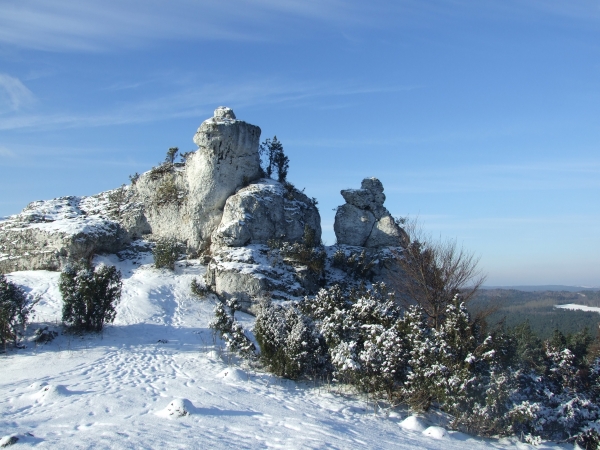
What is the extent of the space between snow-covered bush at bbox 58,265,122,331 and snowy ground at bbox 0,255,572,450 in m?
0.66

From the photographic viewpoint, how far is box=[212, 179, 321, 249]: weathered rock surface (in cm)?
2159

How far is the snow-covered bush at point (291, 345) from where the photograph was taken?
12828 millimetres

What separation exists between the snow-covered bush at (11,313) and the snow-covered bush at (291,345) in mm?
7558

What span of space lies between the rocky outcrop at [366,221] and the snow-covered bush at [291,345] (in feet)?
40.1

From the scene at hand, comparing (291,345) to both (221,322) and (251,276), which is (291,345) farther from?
(251,276)

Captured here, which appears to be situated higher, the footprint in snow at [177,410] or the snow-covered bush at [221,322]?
the snow-covered bush at [221,322]

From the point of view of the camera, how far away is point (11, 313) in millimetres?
13820

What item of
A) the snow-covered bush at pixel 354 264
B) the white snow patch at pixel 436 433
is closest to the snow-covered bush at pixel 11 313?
the white snow patch at pixel 436 433

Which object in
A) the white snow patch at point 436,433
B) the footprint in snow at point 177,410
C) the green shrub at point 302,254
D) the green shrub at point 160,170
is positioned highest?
the green shrub at point 160,170

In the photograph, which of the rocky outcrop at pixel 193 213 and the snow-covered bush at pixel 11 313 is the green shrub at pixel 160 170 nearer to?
the rocky outcrop at pixel 193 213

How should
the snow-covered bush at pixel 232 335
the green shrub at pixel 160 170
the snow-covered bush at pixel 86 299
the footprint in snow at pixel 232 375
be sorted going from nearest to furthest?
the footprint in snow at pixel 232 375, the snow-covered bush at pixel 232 335, the snow-covered bush at pixel 86 299, the green shrub at pixel 160 170

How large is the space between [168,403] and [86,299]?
703 cm

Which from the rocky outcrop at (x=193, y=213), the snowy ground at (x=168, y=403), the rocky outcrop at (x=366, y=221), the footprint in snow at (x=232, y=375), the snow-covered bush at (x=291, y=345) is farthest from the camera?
the rocky outcrop at (x=366, y=221)

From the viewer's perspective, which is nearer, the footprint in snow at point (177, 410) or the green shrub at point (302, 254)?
the footprint in snow at point (177, 410)
